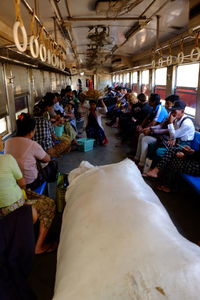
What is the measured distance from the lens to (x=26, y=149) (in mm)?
2824

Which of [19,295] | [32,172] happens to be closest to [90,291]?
[19,295]

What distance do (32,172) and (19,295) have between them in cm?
165

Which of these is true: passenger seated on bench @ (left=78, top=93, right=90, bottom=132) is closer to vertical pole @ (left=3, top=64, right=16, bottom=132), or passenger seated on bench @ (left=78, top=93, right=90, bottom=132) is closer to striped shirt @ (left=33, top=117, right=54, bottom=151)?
vertical pole @ (left=3, top=64, right=16, bottom=132)

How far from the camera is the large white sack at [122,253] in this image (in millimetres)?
1083

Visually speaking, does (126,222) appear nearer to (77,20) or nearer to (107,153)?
(77,20)

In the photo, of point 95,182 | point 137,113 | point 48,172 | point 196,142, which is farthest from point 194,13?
point 137,113

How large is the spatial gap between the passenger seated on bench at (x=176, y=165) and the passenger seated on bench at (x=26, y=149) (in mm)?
1960

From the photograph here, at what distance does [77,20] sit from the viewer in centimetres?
453

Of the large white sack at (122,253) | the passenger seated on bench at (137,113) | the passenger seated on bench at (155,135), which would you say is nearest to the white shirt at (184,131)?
the passenger seated on bench at (155,135)

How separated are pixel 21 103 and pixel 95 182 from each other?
4.22 m

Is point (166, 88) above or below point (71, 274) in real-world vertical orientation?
above

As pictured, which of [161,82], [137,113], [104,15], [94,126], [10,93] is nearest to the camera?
[104,15]

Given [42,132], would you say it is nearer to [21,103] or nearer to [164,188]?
[21,103]

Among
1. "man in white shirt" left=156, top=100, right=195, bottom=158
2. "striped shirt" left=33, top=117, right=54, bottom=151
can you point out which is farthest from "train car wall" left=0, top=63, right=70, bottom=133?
"man in white shirt" left=156, top=100, right=195, bottom=158
